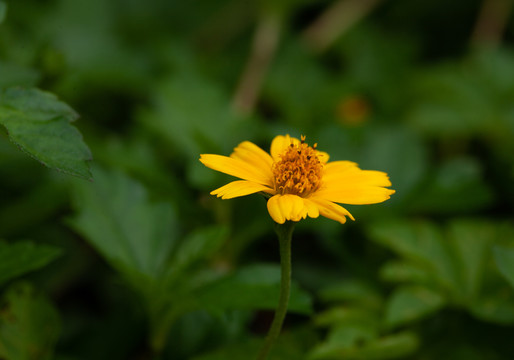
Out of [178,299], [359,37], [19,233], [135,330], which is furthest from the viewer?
[359,37]

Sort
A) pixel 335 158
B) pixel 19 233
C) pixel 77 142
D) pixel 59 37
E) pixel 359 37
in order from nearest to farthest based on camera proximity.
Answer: pixel 77 142 → pixel 19 233 → pixel 335 158 → pixel 59 37 → pixel 359 37

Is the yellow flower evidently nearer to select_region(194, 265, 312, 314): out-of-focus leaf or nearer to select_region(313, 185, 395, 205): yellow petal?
select_region(313, 185, 395, 205): yellow petal

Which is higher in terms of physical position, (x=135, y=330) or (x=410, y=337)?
(x=410, y=337)

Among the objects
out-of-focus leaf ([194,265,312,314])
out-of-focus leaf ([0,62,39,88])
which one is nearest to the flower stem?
out-of-focus leaf ([194,265,312,314])

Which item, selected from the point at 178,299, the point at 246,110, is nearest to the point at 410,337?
the point at 178,299

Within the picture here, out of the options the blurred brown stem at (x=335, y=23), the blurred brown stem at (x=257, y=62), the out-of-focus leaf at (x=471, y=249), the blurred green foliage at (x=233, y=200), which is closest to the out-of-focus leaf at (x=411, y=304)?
the blurred green foliage at (x=233, y=200)

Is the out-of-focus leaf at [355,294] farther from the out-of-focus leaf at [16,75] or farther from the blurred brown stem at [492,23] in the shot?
the blurred brown stem at [492,23]

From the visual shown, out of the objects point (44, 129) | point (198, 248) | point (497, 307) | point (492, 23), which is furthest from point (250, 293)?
point (492, 23)

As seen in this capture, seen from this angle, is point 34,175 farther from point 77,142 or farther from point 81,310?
point 77,142
